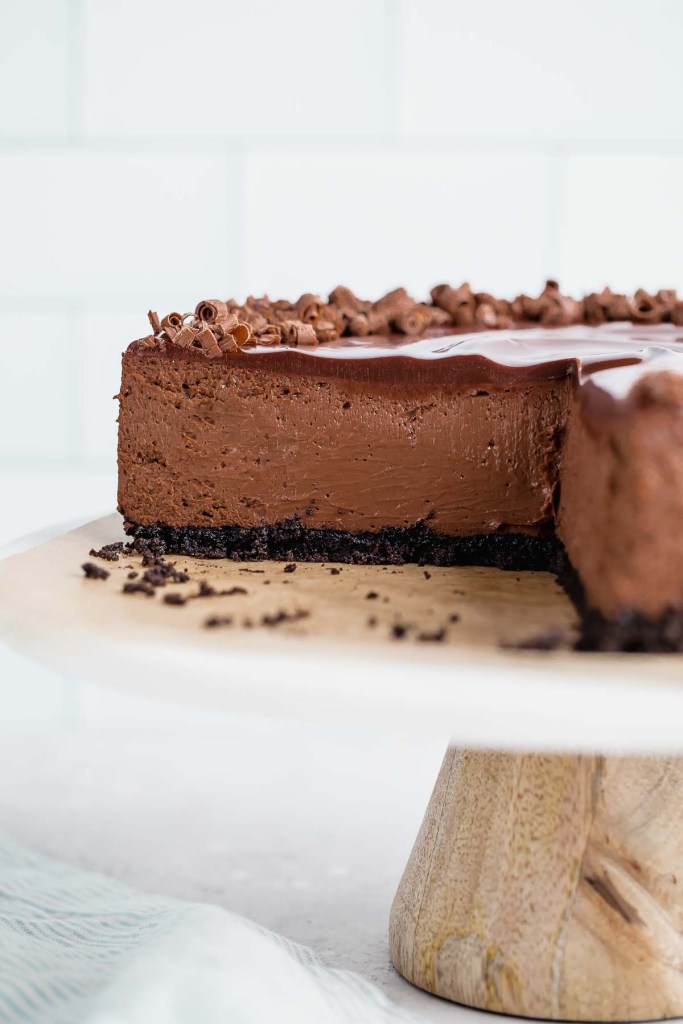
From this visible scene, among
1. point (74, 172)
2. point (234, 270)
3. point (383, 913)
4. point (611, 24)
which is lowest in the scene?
point (383, 913)

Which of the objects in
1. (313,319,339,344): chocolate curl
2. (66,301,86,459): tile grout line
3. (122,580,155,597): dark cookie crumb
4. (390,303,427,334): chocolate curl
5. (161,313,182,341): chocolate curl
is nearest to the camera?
(122,580,155,597): dark cookie crumb

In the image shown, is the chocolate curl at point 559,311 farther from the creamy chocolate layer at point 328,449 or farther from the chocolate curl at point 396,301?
the creamy chocolate layer at point 328,449

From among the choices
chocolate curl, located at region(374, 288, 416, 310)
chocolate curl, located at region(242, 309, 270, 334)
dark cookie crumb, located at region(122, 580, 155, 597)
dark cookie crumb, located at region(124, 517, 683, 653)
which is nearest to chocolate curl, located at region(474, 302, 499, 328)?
chocolate curl, located at region(374, 288, 416, 310)

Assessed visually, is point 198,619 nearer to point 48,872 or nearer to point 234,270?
point 48,872

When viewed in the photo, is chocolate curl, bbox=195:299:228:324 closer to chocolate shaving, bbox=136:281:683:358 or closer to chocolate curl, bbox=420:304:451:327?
chocolate shaving, bbox=136:281:683:358

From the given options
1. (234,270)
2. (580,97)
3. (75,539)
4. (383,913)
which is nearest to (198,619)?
(75,539)

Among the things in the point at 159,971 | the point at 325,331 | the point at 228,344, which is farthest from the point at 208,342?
the point at 159,971

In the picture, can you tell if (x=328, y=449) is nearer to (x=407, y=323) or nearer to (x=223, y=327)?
(x=223, y=327)
